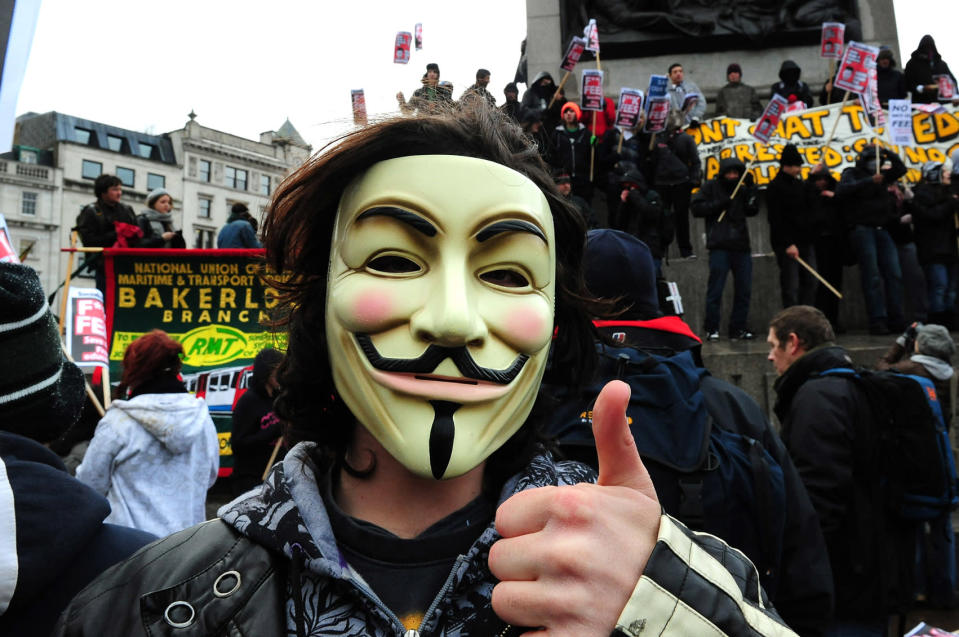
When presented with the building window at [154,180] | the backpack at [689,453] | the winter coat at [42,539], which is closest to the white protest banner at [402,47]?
the backpack at [689,453]

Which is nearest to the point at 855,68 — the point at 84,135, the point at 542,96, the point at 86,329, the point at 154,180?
the point at 542,96

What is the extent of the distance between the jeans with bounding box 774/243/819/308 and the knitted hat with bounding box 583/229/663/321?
5769 millimetres

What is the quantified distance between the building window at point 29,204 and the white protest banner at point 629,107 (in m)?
45.2

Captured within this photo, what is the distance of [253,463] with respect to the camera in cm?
A: 468

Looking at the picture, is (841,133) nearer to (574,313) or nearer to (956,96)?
(956,96)

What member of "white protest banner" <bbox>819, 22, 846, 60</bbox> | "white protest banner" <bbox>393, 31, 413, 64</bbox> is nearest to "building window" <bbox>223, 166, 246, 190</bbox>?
"white protest banner" <bbox>393, 31, 413, 64</bbox>

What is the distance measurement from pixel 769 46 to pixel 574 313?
1130 centimetres

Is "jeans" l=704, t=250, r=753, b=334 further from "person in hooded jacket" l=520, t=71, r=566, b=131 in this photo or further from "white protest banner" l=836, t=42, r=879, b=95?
"person in hooded jacket" l=520, t=71, r=566, b=131

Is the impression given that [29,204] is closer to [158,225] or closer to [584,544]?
[158,225]

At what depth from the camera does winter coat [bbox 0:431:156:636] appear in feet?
4.45

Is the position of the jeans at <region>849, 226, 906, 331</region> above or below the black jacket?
below

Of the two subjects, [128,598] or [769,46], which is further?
[769,46]

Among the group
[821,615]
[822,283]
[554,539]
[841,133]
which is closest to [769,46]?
[841,133]

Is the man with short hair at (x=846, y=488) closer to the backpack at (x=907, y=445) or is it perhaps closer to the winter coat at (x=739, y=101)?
the backpack at (x=907, y=445)
